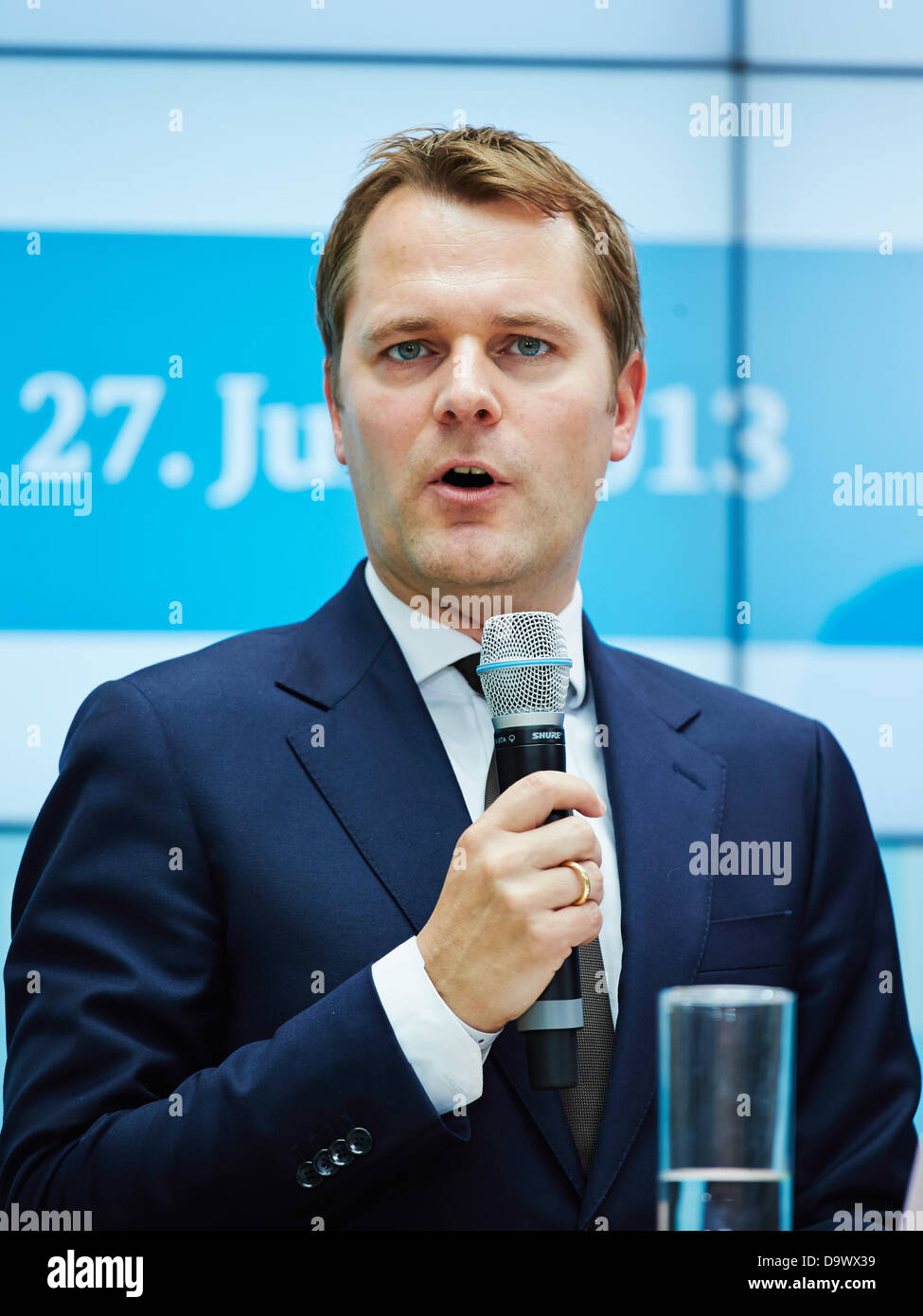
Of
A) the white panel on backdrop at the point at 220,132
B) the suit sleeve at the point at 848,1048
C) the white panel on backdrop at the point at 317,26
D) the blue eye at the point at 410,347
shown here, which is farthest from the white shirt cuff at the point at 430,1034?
the white panel on backdrop at the point at 317,26

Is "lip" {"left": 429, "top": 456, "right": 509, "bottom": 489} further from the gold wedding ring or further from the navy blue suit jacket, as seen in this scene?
the gold wedding ring

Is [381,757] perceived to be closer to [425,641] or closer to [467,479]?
[425,641]

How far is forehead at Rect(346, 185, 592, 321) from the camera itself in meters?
2.04

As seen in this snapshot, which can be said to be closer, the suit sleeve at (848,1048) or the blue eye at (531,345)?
the suit sleeve at (848,1048)

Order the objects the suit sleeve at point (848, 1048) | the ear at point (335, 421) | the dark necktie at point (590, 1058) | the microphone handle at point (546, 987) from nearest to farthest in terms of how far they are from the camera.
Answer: the microphone handle at point (546, 987) < the dark necktie at point (590, 1058) < the suit sleeve at point (848, 1048) < the ear at point (335, 421)

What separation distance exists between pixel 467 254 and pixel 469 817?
0.86 metres

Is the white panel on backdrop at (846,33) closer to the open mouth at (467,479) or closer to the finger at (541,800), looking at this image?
the open mouth at (467,479)

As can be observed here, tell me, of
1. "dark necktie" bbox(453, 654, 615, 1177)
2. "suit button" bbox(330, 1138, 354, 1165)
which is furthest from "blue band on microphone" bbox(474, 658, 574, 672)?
"suit button" bbox(330, 1138, 354, 1165)

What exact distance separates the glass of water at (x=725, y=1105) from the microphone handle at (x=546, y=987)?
0.14 meters

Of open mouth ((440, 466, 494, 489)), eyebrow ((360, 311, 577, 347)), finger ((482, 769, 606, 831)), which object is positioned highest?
eyebrow ((360, 311, 577, 347))

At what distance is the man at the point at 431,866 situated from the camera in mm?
Answer: 1603

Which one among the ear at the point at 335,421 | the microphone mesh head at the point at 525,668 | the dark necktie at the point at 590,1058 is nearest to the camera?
the microphone mesh head at the point at 525,668

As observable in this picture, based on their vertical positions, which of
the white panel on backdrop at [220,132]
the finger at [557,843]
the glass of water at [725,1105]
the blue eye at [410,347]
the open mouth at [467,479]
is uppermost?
the white panel on backdrop at [220,132]
